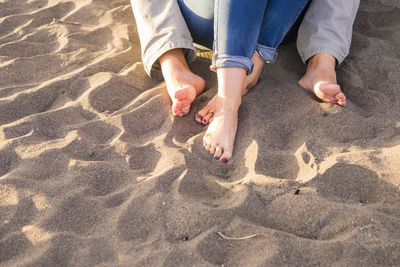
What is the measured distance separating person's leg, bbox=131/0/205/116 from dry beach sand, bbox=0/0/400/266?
13cm

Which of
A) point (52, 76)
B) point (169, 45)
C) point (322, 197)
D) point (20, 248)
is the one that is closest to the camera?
point (20, 248)

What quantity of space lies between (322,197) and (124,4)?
6.75 ft

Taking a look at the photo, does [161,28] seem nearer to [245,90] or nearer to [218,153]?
[245,90]

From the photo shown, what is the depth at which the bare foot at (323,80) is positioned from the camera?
5.93ft

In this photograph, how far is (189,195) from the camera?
1455mm

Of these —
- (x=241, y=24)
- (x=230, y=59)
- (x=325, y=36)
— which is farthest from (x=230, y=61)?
(x=325, y=36)

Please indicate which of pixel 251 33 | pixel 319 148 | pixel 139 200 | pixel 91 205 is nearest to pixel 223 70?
pixel 251 33

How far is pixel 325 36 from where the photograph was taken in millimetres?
1986

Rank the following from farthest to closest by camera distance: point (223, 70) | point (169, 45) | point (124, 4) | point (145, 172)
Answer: point (124, 4)
point (169, 45)
point (223, 70)
point (145, 172)

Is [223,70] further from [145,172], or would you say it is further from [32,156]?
[32,156]

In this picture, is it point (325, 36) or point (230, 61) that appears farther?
point (325, 36)

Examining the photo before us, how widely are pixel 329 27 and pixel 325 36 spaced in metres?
0.05

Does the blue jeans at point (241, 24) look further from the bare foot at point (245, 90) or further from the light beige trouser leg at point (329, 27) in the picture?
the light beige trouser leg at point (329, 27)

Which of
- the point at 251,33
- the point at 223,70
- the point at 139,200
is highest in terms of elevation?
the point at 251,33
